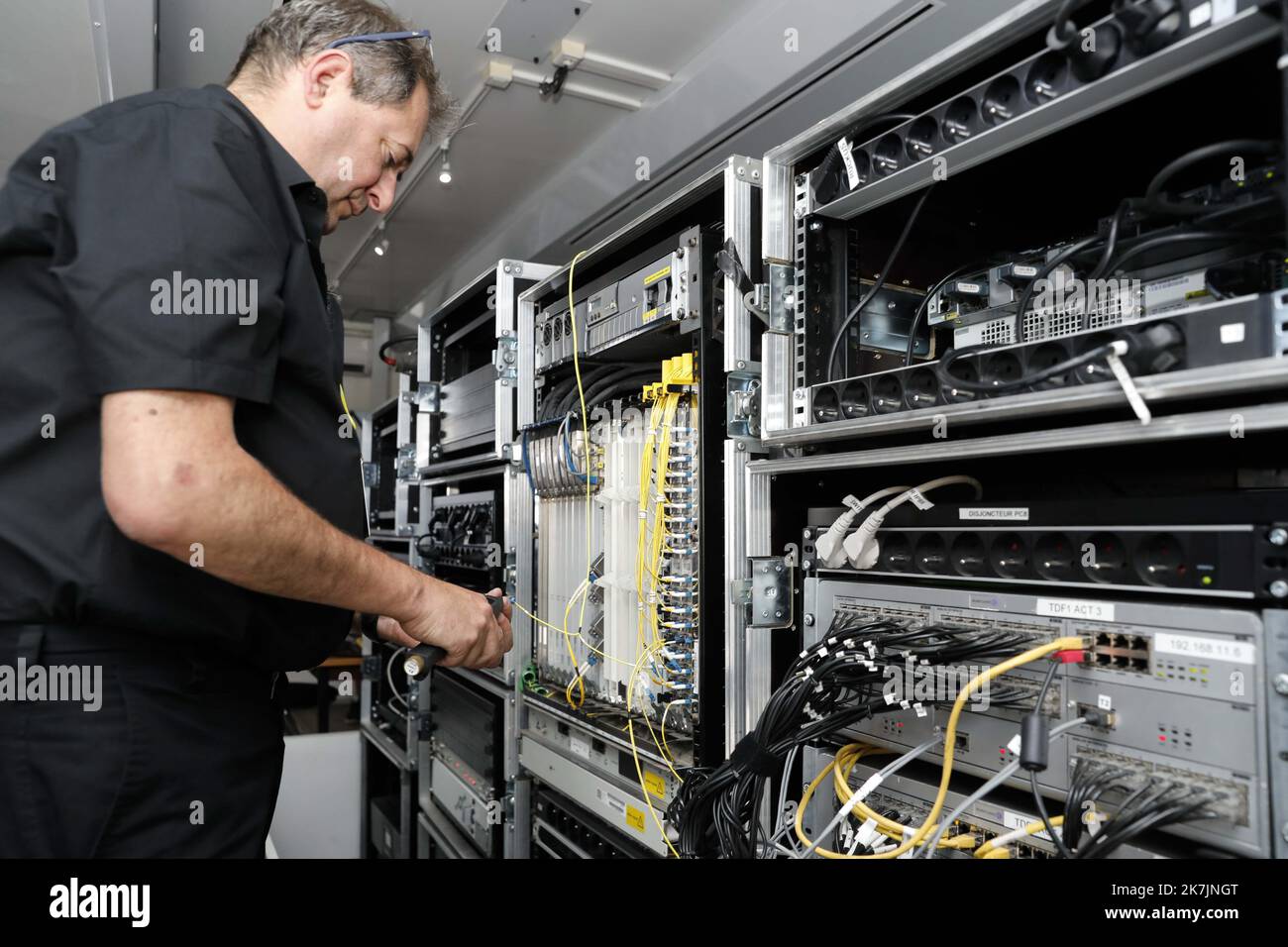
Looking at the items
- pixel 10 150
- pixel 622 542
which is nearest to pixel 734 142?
pixel 622 542

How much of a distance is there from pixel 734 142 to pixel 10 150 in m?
2.82

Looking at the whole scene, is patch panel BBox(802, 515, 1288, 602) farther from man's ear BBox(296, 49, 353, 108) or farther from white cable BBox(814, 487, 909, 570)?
man's ear BBox(296, 49, 353, 108)

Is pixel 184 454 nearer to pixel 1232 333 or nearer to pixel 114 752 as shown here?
pixel 114 752

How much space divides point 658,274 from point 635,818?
106cm

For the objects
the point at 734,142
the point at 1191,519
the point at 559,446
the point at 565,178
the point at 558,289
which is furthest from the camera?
the point at 565,178

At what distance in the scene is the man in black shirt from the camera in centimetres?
85

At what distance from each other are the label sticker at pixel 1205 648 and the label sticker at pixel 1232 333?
294mm

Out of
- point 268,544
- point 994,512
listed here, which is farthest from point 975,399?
point 268,544

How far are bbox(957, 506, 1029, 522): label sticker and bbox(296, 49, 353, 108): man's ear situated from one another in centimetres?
105

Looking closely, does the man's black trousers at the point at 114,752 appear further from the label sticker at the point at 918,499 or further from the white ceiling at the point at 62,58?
the white ceiling at the point at 62,58

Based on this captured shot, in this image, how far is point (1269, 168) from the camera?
0.92 meters

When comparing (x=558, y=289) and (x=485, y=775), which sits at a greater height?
(x=558, y=289)

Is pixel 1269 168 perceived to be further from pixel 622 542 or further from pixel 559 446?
pixel 559 446

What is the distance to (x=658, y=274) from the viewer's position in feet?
5.30
